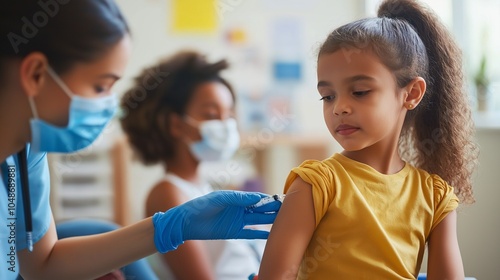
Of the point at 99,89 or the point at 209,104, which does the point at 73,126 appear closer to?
the point at 99,89

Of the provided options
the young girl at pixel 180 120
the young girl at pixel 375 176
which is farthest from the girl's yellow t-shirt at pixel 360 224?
the young girl at pixel 180 120

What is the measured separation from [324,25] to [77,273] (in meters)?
2.97

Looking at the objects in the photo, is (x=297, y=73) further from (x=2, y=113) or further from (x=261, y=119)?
(x=2, y=113)

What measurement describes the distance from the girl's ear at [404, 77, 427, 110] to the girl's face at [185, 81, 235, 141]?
1153mm

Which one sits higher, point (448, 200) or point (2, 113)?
point (2, 113)

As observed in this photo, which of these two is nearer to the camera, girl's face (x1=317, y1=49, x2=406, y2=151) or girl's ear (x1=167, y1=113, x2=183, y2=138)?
girl's face (x1=317, y1=49, x2=406, y2=151)

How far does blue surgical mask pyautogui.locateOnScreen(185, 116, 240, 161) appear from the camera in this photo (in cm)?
240

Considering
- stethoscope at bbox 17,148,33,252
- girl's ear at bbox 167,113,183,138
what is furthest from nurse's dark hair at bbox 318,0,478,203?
girl's ear at bbox 167,113,183,138

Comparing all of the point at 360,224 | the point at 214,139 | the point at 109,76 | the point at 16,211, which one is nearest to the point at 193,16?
the point at 214,139

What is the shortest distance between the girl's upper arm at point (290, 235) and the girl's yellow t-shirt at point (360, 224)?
2 centimetres

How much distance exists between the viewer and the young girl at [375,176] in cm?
108

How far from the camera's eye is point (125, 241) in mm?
1244

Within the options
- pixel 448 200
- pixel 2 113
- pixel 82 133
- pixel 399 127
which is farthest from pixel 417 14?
pixel 2 113

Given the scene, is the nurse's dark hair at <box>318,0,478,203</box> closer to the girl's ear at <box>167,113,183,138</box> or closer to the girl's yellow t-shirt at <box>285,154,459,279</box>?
the girl's yellow t-shirt at <box>285,154,459,279</box>
